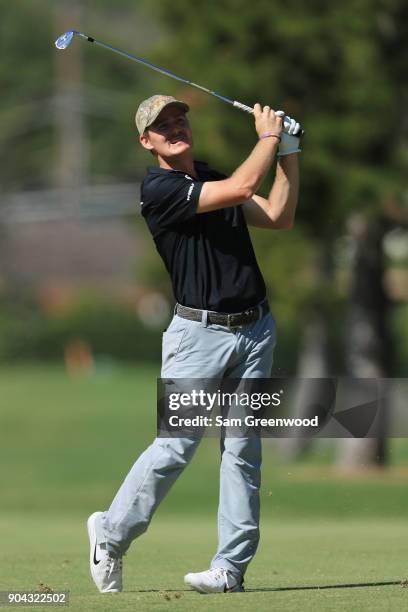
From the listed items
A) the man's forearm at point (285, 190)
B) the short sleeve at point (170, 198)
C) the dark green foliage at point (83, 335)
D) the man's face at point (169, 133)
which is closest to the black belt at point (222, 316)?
the short sleeve at point (170, 198)

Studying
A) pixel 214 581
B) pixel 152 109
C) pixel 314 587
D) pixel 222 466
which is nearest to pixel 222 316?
pixel 222 466

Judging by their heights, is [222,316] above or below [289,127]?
below

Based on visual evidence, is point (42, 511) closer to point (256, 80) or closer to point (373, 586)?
point (256, 80)

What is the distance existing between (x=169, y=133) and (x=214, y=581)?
1.95 m

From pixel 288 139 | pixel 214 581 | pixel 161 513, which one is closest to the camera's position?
pixel 214 581

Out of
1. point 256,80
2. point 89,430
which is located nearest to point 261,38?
point 256,80

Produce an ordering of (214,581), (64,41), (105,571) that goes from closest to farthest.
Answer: (214,581)
(105,571)
(64,41)

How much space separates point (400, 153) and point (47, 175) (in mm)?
68276

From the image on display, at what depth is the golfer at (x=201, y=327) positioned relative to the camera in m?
6.42

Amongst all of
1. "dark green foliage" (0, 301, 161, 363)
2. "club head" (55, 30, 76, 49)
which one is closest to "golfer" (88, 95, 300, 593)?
"club head" (55, 30, 76, 49)

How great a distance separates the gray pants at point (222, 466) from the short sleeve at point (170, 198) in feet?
1.46

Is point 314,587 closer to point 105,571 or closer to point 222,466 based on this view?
point 222,466

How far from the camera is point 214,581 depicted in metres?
6.35

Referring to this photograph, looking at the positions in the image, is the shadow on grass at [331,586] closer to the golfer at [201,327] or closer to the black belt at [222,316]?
the golfer at [201,327]
